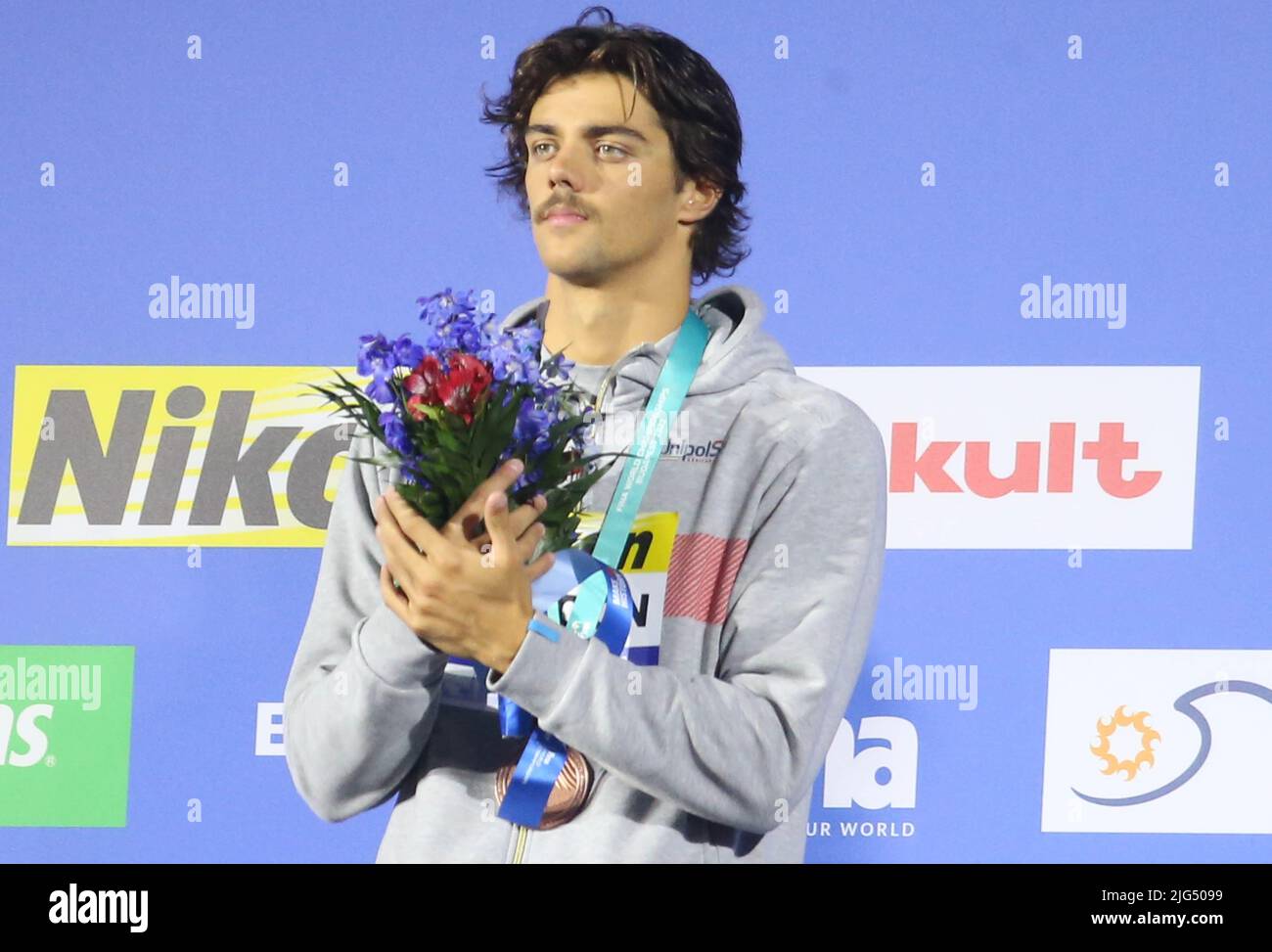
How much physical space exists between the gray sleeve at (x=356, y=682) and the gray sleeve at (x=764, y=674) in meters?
0.13

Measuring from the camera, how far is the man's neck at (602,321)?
7.49 ft

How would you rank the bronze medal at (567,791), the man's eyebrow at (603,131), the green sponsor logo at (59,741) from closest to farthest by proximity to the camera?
→ the bronze medal at (567,791) < the man's eyebrow at (603,131) < the green sponsor logo at (59,741)

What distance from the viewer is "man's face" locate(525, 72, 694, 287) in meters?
2.29

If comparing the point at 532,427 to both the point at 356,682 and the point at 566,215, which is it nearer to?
the point at 356,682

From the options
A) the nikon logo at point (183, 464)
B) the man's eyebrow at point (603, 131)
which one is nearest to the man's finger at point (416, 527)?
the man's eyebrow at point (603, 131)

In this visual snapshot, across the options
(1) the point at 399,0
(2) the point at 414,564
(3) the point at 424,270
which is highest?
(1) the point at 399,0

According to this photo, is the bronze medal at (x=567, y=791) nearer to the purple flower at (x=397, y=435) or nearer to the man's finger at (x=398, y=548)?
the man's finger at (x=398, y=548)

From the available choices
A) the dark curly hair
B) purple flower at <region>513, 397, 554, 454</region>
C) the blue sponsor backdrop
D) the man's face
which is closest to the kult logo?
the blue sponsor backdrop

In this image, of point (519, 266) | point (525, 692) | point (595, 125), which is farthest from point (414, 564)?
point (519, 266)

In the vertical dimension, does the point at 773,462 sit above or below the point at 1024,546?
above

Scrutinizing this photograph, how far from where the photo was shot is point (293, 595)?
122 inches
